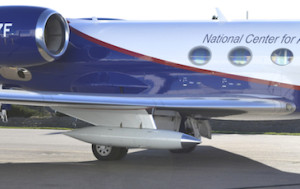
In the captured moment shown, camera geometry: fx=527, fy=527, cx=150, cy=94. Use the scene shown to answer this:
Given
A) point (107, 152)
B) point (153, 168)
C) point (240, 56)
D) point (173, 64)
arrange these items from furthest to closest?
1. point (107, 152)
2. point (173, 64)
3. point (240, 56)
4. point (153, 168)

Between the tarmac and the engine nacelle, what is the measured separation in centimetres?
227

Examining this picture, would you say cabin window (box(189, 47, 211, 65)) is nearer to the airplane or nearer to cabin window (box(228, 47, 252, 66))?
the airplane

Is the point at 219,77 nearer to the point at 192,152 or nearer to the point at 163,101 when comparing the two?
the point at 163,101

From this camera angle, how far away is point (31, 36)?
11133 millimetres

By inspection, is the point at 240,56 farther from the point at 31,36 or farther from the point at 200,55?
the point at 31,36

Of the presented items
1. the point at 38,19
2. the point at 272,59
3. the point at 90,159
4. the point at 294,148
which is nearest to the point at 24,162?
the point at 90,159

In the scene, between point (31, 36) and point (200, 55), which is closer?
point (31, 36)

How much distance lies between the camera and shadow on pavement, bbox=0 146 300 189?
28.5ft

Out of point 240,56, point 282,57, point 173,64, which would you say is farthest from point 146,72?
point 282,57

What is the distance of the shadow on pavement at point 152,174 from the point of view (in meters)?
8.67

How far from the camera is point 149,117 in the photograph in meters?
10.5

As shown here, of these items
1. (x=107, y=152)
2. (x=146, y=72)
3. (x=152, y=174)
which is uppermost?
(x=146, y=72)

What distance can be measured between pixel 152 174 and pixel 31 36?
13.0 ft

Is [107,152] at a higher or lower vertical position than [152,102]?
lower
